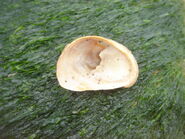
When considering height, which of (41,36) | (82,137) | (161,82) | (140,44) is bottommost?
(82,137)

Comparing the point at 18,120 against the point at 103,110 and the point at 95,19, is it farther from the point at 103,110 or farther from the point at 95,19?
the point at 95,19

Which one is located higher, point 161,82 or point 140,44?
point 140,44

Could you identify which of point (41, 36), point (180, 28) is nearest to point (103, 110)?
point (41, 36)

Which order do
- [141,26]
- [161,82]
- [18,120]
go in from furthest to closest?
[141,26] < [161,82] < [18,120]
